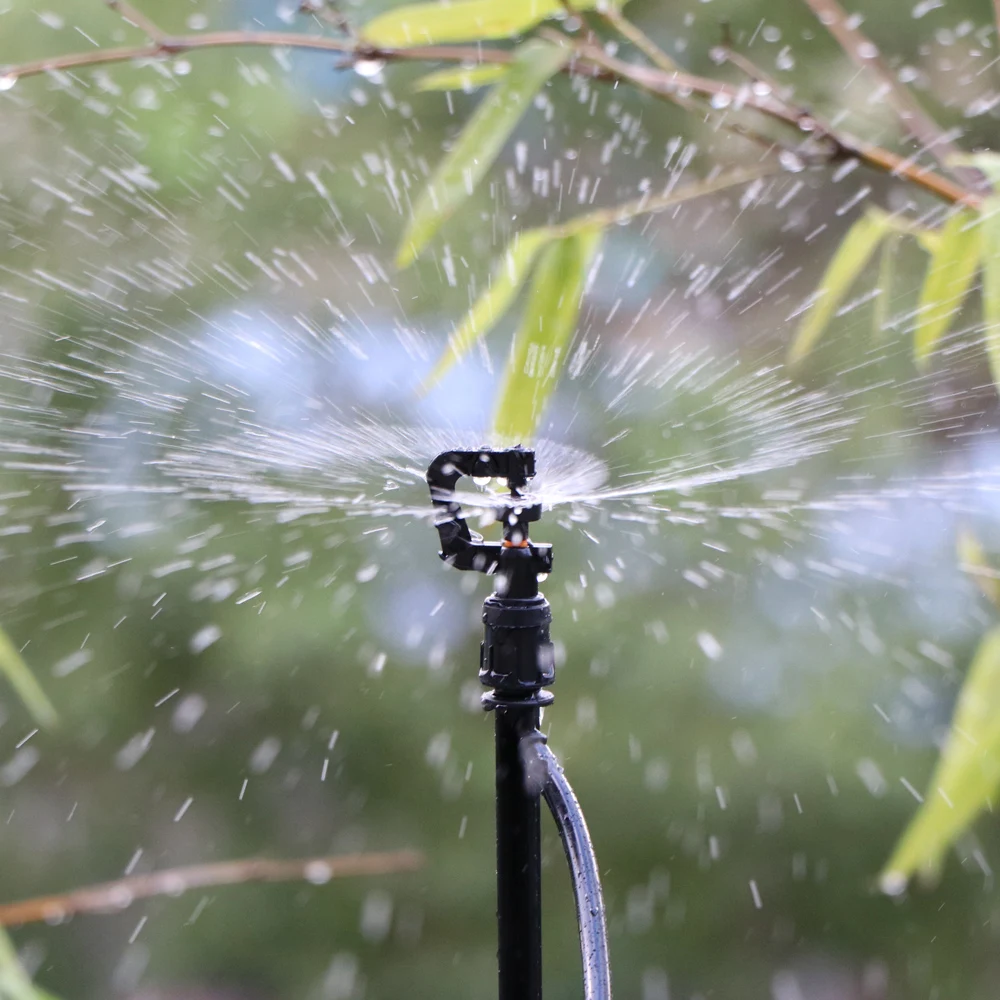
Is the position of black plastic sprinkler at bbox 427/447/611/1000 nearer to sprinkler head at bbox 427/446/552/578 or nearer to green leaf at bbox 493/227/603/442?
sprinkler head at bbox 427/446/552/578

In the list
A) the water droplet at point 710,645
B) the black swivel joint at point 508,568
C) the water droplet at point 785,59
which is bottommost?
the water droplet at point 710,645

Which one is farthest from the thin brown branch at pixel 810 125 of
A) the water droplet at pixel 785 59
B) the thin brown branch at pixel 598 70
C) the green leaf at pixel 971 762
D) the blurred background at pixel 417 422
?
the water droplet at pixel 785 59

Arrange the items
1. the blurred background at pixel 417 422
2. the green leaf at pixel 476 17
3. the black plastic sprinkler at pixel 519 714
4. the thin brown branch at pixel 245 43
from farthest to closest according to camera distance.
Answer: the blurred background at pixel 417 422, the green leaf at pixel 476 17, the thin brown branch at pixel 245 43, the black plastic sprinkler at pixel 519 714

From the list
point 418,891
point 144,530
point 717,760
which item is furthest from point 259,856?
point 717,760

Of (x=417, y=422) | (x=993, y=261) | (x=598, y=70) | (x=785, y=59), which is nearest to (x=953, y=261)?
(x=993, y=261)

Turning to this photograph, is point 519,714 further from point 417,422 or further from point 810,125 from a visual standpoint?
point 417,422

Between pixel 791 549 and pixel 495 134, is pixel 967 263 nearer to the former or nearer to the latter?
pixel 495 134

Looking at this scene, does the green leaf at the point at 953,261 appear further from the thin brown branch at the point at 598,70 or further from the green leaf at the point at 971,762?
the green leaf at the point at 971,762

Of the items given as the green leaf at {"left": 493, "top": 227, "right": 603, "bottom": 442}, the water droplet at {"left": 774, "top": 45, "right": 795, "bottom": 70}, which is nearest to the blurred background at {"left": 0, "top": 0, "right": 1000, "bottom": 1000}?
the water droplet at {"left": 774, "top": 45, "right": 795, "bottom": 70}
